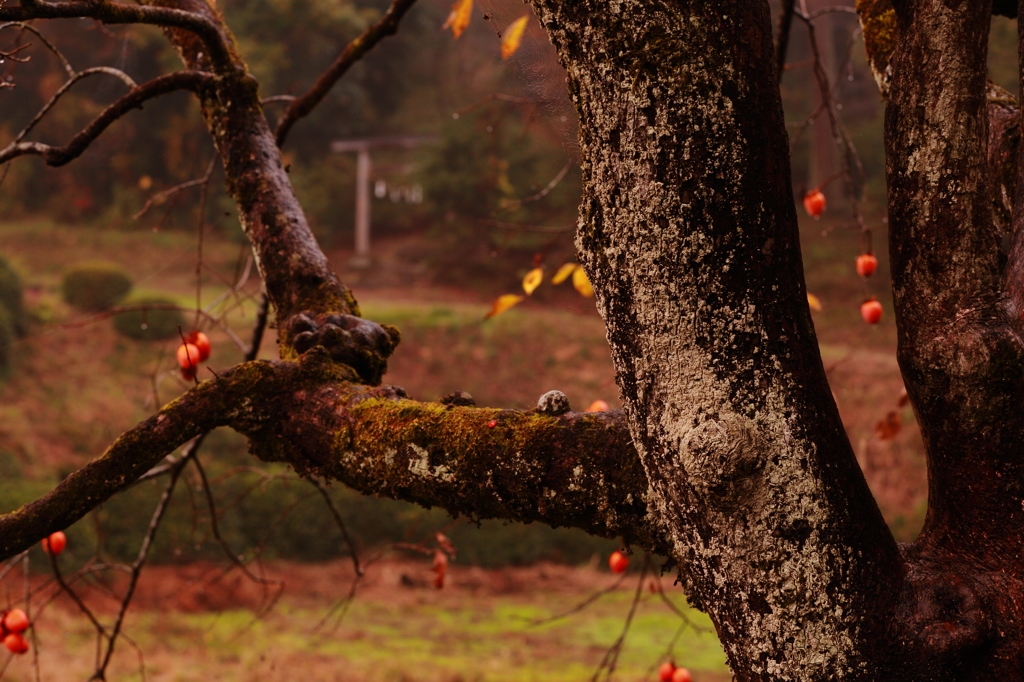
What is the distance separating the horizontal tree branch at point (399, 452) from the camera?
3.16 feet

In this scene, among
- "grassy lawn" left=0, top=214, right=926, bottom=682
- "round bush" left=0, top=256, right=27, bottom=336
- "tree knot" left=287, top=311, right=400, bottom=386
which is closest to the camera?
"tree knot" left=287, top=311, right=400, bottom=386

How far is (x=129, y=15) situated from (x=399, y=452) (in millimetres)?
837

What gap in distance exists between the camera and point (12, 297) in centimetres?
794

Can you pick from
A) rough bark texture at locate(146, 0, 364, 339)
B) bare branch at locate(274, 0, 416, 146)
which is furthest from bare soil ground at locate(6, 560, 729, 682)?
rough bark texture at locate(146, 0, 364, 339)

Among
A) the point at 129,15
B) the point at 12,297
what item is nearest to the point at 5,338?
the point at 12,297

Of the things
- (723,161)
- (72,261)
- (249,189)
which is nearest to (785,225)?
(723,161)

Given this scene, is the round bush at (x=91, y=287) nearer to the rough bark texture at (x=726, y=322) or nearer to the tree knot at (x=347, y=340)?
the tree knot at (x=347, y=340)

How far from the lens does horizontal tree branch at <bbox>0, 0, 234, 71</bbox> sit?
3.71ft

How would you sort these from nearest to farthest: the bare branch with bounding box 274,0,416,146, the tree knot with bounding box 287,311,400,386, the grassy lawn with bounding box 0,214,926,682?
the tree knot with bounding box 287,311,400,386 < the bare branch with bounding box 274,0,416,146 < the grassy lawn with bounding box 0,214,926,682

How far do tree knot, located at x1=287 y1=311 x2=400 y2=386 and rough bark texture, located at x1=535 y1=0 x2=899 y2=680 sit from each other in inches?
23.2

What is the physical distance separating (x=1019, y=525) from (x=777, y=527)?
0.33 metres

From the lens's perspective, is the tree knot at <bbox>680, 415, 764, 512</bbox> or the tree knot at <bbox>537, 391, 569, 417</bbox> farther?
the tree knot at <bbox>537, 391, 569, 417</bbox>

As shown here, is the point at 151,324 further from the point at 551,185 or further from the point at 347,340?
the point at 347,340

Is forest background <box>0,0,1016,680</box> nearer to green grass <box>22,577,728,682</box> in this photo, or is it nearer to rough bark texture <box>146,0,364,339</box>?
green grass <box>22,577,728,682</box>
